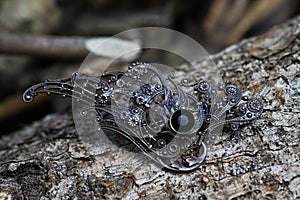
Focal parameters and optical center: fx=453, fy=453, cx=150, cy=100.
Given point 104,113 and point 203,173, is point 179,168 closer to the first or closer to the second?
point 203,173

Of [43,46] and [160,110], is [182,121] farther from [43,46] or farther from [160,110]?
[43,46]

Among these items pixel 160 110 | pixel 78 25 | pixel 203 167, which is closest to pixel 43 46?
pixel 78 25

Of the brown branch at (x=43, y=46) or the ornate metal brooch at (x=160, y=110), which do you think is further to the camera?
the brown branch at (x=43, y=46)

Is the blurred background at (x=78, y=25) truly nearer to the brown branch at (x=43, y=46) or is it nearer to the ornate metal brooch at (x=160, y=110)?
the brown branch at (x=43, y=46)

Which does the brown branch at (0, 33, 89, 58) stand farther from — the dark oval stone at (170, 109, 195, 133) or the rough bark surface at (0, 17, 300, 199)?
the dark oval stone at (170, 109, 195, 133)

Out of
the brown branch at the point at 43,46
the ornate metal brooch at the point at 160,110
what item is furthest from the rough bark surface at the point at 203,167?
the brown branch at the point at 43,46
